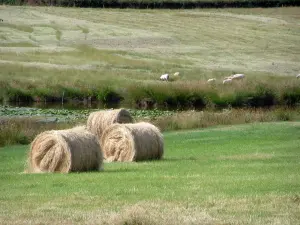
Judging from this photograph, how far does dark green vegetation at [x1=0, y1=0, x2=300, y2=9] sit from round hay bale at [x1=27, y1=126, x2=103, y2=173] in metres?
78.1

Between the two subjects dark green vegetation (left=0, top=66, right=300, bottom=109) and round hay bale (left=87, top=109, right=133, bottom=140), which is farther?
dark green vegetation (left=0, top=66, right=300, bottom=109)

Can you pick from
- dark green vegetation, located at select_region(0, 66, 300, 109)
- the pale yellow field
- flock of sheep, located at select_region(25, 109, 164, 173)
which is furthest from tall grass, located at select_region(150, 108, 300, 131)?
the pale yellow field

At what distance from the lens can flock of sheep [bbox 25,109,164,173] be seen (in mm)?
18000

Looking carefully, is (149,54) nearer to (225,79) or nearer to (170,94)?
(225,79)

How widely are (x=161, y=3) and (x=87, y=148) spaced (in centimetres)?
8247

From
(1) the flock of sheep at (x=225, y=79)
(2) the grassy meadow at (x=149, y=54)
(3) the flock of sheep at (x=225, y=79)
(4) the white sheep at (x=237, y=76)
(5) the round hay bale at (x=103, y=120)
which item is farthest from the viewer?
(4) the white sheep at (x=237, y=76)

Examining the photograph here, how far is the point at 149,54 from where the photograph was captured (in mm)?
72062

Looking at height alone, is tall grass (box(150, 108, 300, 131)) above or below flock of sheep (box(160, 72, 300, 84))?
above

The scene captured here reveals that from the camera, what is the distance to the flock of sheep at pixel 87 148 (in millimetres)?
18000

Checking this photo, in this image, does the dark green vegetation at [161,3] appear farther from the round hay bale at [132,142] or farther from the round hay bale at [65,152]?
the round hay bale at [65,152]

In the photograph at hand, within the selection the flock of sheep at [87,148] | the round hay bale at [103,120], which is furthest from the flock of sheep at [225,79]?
the flock of sheep at [87,148]

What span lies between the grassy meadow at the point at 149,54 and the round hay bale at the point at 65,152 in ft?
108

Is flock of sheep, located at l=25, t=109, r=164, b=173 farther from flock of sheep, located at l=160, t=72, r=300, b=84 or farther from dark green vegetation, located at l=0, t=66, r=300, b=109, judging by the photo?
flock of sheep, located at l=160, t=72, r=300, b=84

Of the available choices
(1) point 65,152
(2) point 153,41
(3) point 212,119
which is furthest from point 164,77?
(1) point 65,152
